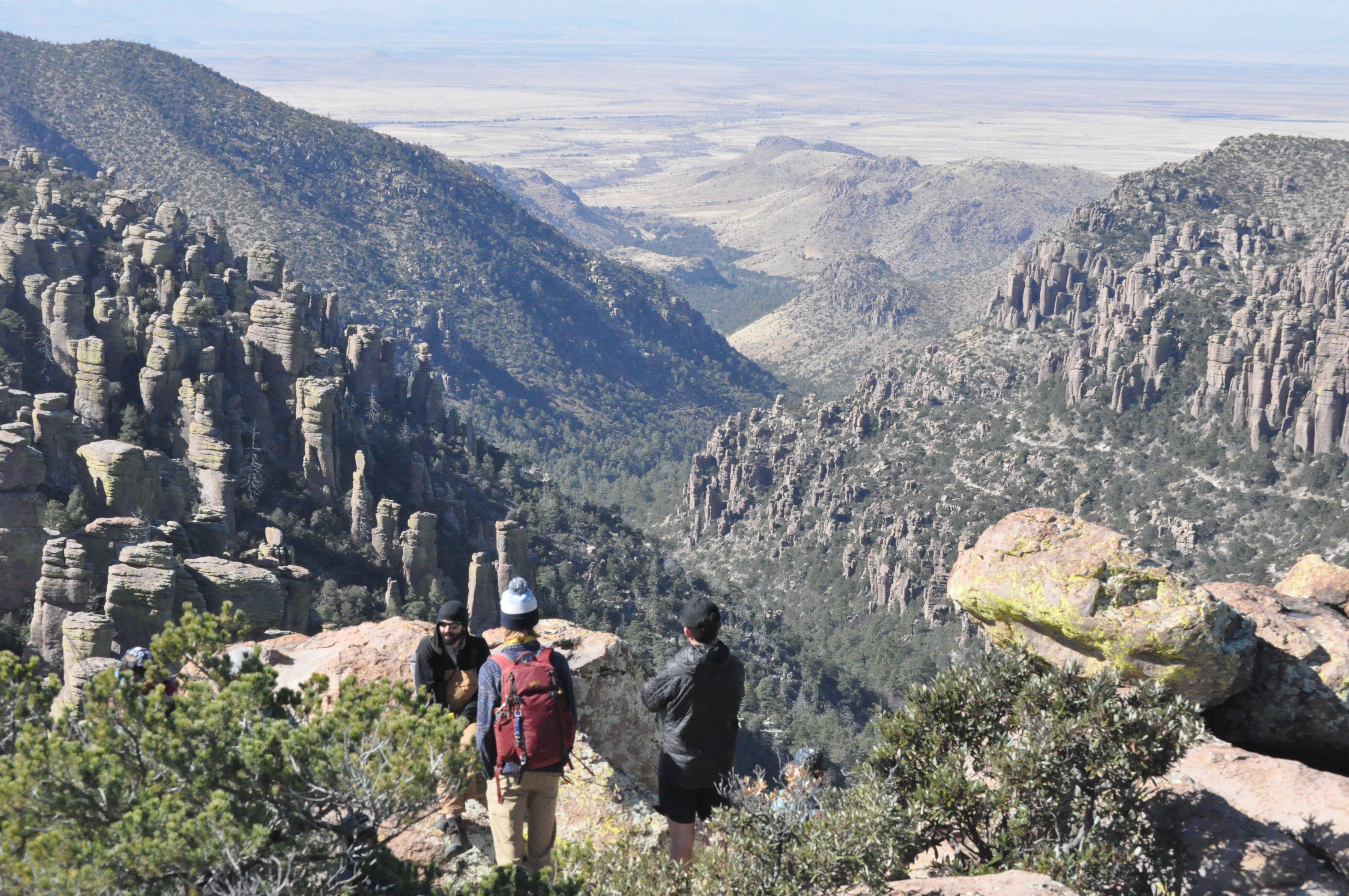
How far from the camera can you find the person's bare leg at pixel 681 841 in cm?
1302

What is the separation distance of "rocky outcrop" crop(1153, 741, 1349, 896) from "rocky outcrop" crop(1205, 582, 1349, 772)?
1.40 meters

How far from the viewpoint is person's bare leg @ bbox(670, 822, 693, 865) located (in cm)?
1302

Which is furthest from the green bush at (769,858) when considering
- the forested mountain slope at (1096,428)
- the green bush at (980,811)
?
the forested mountain slope at (1096,428)

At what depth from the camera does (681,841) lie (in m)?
13.1

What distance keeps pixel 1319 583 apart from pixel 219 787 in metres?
16.6

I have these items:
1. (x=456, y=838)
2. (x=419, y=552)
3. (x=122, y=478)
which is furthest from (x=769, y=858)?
(x=419, y=552)

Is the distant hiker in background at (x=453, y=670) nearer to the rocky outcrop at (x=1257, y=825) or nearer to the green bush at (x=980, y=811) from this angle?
the green bush at (x=980, y=811)

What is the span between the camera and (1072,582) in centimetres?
1510

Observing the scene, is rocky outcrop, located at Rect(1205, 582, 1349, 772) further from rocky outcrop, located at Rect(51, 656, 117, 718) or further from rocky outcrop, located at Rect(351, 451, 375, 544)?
rocky outcrop, located at Rect(351, 451, 375, 544)

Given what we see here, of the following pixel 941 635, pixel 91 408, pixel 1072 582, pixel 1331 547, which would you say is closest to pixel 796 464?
pixel 941 635

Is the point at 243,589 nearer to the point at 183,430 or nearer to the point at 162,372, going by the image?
the point at 183,430

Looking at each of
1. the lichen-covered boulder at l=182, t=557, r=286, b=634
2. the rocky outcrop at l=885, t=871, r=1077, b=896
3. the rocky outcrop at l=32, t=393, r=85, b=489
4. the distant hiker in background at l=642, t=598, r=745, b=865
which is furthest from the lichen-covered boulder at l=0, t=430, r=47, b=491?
the rocky outcrop at l=885, t=871, r=1077, b=896

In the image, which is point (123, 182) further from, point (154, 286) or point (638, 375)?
point (154, 286)

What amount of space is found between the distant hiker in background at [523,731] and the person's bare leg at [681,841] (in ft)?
4.55
